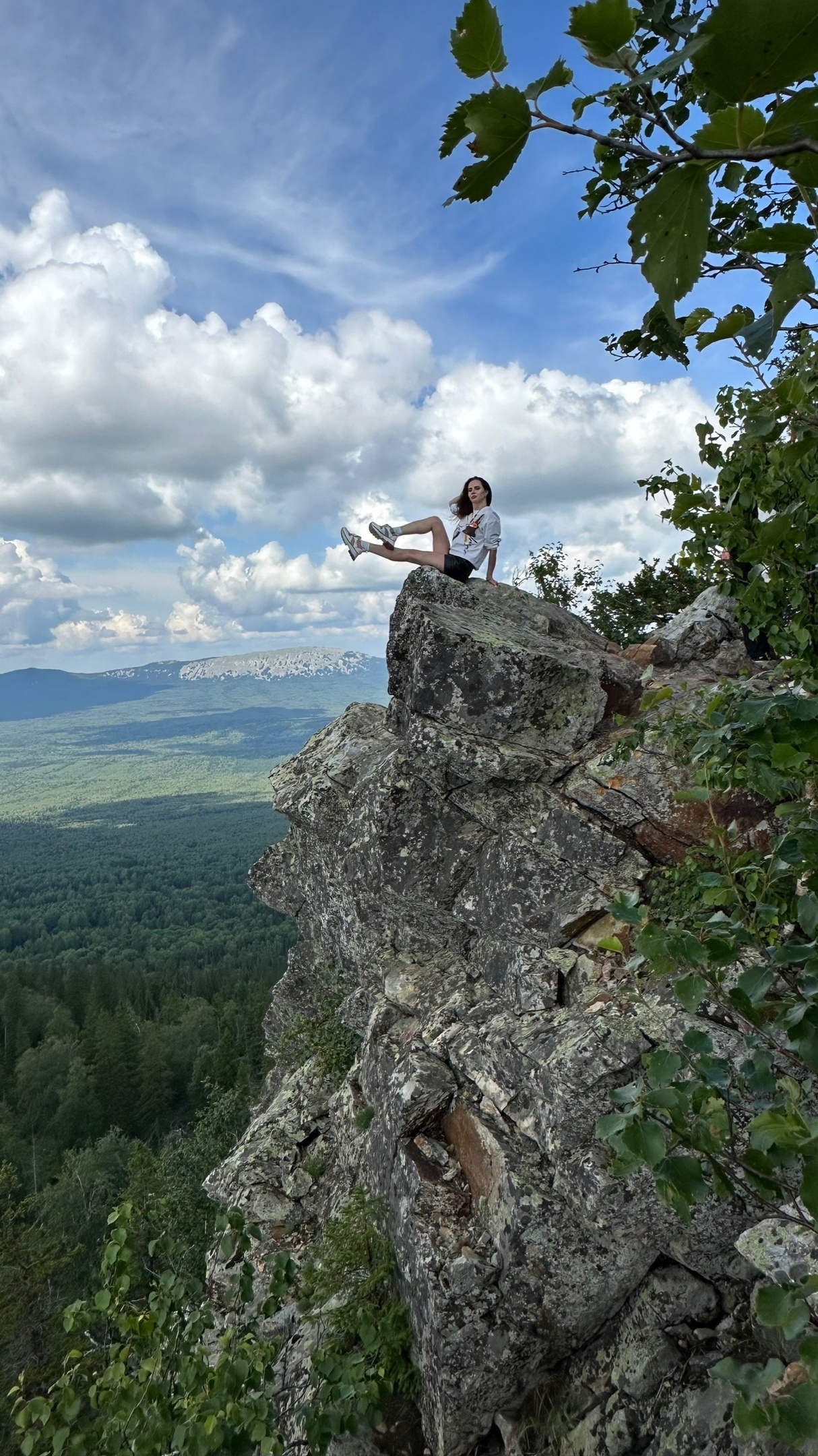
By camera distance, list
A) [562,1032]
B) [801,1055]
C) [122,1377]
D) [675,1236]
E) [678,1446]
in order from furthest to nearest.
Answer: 1. [562,1032]
2. [675,1236]
3. [678,1446]
4. [122,1377]
5. [801,1055]

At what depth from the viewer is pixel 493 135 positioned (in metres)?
1.17

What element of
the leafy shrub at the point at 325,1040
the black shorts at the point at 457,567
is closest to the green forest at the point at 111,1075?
the leafy shrub at the point at 325,1040

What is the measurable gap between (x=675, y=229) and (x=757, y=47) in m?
0.23

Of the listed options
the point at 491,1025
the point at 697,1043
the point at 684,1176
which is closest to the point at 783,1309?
the point at 684,1176

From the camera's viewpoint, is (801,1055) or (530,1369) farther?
(530,1369)

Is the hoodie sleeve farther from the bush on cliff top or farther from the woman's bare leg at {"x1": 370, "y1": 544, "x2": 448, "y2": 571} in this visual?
the bush on cliff top

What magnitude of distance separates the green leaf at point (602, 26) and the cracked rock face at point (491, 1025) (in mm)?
7577

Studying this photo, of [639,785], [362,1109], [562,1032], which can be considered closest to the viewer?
[562,1032]

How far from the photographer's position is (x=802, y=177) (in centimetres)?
112

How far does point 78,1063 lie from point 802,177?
59775mm

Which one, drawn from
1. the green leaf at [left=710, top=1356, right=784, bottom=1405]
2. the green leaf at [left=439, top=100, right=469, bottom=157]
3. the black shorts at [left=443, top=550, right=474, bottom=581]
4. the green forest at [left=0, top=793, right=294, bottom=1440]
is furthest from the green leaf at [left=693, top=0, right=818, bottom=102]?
the black shorts at [left=443, top=550, right=474, bottom=581]

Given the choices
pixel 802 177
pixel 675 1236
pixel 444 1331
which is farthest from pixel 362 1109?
pixel 802 177

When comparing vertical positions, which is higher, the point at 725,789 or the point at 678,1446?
the point at 725,789

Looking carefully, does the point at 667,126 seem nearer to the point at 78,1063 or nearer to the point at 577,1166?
the point at 577,1166
